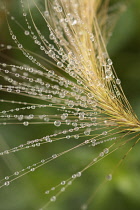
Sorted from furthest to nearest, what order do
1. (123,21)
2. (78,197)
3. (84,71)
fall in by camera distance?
1. (123,21)
2. (78,197)
3. (84,71)

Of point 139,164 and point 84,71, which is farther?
point 139,164

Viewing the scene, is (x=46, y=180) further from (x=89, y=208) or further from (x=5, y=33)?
(x=5, y=33)

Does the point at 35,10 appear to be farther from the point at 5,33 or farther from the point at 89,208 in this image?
the point at 89,208

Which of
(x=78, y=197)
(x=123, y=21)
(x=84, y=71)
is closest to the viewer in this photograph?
(x=84, y=71)

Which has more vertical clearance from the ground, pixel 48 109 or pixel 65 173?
pixel 48 109

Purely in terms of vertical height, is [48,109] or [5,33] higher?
[5,33]

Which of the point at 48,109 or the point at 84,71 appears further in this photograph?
the point at 48,109

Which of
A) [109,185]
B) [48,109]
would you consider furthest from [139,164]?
[48,109]

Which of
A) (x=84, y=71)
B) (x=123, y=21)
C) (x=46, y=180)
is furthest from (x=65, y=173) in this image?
(x=123, y=21)

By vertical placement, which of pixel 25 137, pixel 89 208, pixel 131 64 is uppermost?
pixel 131 64
